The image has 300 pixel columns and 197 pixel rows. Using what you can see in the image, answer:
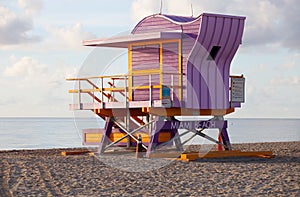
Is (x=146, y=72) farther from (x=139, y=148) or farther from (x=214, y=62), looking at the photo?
(x=139, y=148)

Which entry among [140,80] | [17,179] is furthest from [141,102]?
[17,179]

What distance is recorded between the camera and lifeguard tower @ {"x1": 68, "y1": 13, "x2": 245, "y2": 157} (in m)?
22.7

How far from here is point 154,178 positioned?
734 inches

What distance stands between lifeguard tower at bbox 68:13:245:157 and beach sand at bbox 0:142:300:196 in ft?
5.64

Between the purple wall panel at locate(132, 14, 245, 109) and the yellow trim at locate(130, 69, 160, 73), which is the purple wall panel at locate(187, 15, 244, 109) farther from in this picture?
the yellow trim at locate(130, 69, 160, 73)

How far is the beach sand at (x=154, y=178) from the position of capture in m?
16.5

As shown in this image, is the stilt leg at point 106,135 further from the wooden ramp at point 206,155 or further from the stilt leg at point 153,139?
the wooden ramp at point 206,155

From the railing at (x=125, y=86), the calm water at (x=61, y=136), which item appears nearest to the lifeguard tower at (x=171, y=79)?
the railing at (x=125, y=86)

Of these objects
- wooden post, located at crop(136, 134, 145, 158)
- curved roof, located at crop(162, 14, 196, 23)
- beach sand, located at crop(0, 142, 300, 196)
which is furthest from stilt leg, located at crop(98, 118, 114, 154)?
curved roof, located at crop(162, 14, 196, 23)

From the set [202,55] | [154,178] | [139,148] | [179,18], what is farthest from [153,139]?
[154,178]

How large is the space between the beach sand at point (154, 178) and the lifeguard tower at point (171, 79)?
1720 millimetres

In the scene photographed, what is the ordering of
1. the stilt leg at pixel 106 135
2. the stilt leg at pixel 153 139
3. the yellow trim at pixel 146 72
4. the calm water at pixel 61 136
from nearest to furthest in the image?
the stilt leg at pixel 153 139, the yellow trim at pixel 146 72, the stilt leg at pixel 106 135, the calm water at pixel 61 136

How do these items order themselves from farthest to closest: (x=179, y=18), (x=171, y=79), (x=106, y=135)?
(x=106, y=135) → (x=179, y=18) → (x=171, y=79)

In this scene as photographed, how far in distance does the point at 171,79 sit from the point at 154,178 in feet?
16.1
